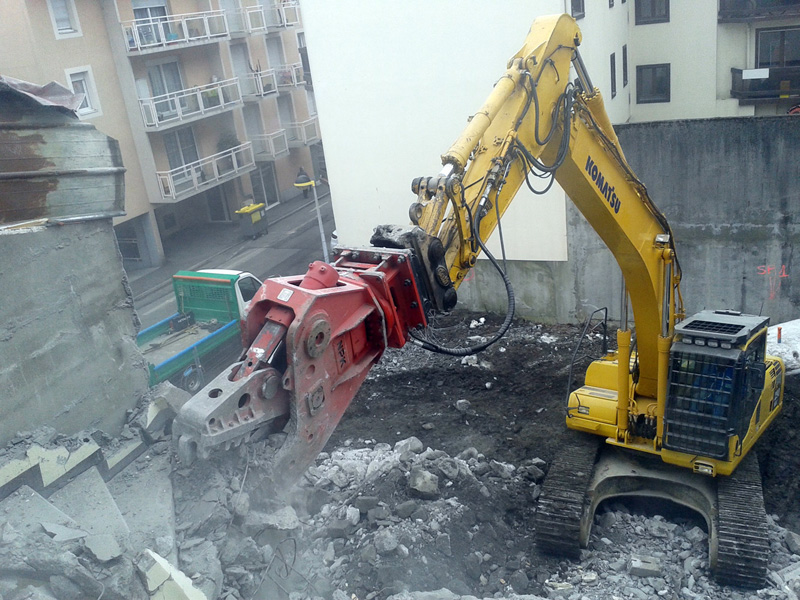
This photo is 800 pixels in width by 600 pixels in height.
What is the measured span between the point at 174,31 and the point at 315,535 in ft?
65.4

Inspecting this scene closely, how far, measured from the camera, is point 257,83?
26.4m

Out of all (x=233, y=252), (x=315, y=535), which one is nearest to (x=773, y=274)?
(x=315, y=535)

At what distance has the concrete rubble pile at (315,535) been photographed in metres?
5.27

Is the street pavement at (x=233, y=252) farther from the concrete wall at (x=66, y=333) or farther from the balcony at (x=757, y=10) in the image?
the balcony at (x=757, y=10)

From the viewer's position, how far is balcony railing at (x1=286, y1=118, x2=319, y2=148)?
28500mm

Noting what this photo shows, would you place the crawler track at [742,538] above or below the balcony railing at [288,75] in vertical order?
below

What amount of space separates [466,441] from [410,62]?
26.5ft

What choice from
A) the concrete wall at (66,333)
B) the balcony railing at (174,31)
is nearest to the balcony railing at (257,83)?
the balcony railing at (174,31)

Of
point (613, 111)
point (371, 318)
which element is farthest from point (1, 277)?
point (613, 111)

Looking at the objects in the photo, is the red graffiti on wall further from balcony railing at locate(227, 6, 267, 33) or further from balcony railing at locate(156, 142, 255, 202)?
balcony railing at locate(227, 6, 267, 33)

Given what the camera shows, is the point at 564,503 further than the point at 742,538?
Yes

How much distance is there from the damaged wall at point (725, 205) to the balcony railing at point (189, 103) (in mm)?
13775

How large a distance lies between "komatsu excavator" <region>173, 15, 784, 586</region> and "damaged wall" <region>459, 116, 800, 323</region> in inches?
188

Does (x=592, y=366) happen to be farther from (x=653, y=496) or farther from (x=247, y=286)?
(x=247, y=286)
